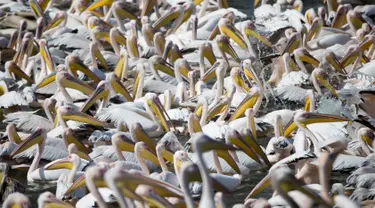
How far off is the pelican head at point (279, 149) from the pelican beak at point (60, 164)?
5.51 ft

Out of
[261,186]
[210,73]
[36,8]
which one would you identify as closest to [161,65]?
[210,73]

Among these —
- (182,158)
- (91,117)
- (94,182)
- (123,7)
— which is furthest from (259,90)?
(123,7)

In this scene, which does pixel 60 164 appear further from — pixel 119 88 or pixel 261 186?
pixel 119 88

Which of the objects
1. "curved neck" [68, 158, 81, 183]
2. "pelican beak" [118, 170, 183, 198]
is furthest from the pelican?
"pelican beak" [118, 170, 183, 198]

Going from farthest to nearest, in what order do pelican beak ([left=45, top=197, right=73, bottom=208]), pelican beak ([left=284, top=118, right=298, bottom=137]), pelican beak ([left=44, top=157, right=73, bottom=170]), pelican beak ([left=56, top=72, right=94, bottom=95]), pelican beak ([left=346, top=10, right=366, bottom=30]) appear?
pelican beak ([left=346, top=10, right=366, bottom=30]) < pelican beak ([left=56, top=72, right=94, bottom=95]) < pelican beak ([left=284, top=118, right=298, bottom=137]) < pelican beak ([left=44, top=157, right=73, bottom=170]) < pelican beak ([left=45, top=197, right=73, bottom=208])

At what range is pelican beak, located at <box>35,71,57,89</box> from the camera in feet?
35.9

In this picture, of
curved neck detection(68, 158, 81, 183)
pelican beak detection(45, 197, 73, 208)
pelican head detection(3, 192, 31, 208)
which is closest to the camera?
pelican head detection(3, 192, 31, 208)

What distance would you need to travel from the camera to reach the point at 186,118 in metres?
10.1

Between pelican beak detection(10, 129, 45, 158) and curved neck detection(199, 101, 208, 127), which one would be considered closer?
pelican beak detection(10, 129, 45, 158)

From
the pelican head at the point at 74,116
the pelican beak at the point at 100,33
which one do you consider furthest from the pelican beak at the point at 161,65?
the pelican head at the point at 74,116

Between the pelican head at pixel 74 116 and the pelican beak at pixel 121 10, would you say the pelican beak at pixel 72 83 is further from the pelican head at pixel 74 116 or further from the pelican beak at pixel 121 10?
the pelican beak at pixel 121 10

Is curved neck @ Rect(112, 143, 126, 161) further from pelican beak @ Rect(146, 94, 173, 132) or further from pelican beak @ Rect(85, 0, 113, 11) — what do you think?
pelican beak @ Rect(85, 0, 113, 11)

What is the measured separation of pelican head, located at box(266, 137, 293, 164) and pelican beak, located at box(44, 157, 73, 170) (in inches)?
66.1

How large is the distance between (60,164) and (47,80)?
9.31 feet
